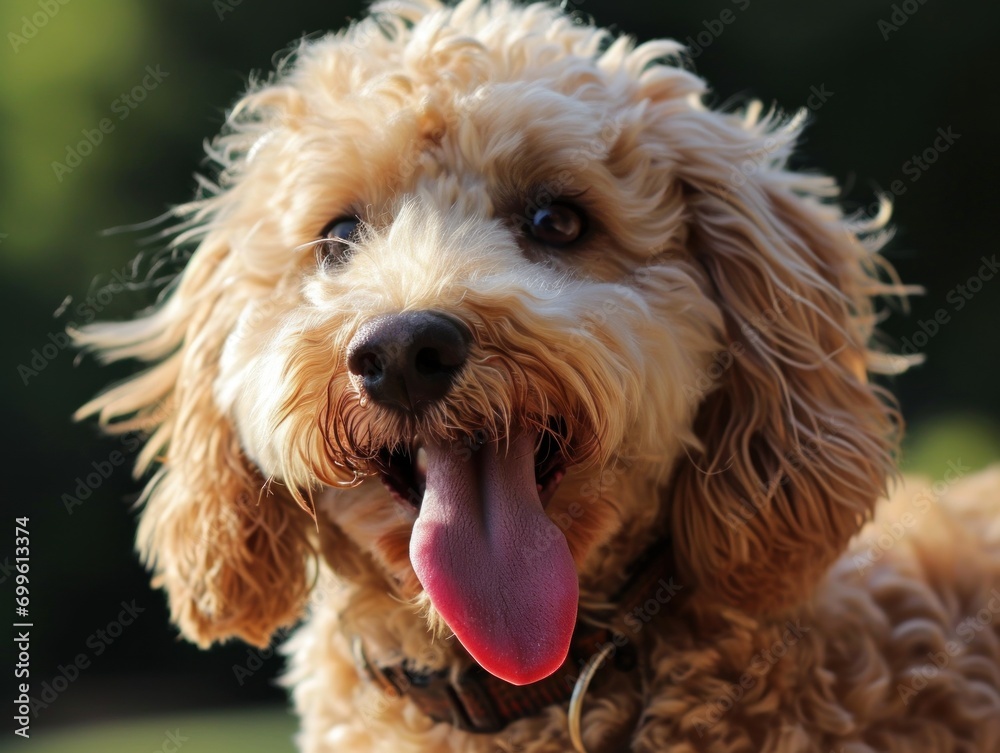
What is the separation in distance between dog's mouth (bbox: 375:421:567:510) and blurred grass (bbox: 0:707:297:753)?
3.45 meters

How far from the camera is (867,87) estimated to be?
689cm

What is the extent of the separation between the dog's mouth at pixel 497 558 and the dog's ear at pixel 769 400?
42 cm

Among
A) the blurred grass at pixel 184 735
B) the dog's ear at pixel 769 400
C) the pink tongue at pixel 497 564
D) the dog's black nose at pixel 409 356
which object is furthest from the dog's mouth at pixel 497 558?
the blurred grass at pixel 184 735

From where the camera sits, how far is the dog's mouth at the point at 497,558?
1774 mm

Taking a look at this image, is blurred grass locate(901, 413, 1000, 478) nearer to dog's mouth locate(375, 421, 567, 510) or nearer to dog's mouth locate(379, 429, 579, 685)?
dog's mouth locate(375, 421, 567, 510)

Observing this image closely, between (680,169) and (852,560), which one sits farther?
(852,560)

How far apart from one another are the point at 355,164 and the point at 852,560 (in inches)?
58.5

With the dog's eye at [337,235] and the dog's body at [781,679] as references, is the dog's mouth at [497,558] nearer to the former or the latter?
the dog's body at [781,679]

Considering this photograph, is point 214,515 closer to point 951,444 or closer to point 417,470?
point 417,470

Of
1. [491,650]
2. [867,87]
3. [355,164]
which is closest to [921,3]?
[867,87]

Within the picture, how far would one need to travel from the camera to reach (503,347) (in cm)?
175

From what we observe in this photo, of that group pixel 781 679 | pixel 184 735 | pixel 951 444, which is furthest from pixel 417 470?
pixel 951 444

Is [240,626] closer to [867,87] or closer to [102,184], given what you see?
[102,184]

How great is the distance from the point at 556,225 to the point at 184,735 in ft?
14.4
